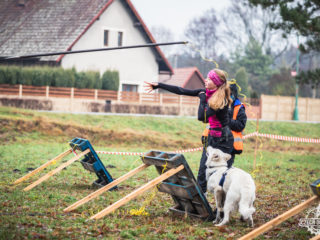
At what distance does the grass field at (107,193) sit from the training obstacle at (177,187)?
0.60 feet

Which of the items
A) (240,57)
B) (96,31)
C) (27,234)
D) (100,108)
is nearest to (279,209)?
(27,234)

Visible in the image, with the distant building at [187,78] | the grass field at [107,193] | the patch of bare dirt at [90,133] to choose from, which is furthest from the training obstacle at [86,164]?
the distant building at [187,78]

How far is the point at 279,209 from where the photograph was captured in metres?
7.65

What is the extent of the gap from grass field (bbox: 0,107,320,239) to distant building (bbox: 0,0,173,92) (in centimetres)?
977

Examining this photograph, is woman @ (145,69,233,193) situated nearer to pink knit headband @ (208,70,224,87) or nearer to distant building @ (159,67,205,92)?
pink knit headband @ (208,70,224,87)

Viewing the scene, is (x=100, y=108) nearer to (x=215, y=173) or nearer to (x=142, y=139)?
(x=142, y=139)

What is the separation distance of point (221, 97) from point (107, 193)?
3407 millimetres

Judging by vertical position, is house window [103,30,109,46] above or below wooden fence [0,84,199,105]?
above

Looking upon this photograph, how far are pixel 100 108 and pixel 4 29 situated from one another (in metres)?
11.5

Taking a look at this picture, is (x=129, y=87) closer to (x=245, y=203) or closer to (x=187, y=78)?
(x=187, y=78)

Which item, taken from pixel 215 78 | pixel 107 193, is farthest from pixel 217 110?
pixel 107 193

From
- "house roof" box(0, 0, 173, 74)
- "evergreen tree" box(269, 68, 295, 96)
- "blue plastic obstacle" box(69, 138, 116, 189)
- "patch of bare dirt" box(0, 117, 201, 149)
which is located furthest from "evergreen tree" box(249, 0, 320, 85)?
"evergreen tree" box(269, 68, 295, 96)

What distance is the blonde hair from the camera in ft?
20.0

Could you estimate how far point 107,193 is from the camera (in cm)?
840
